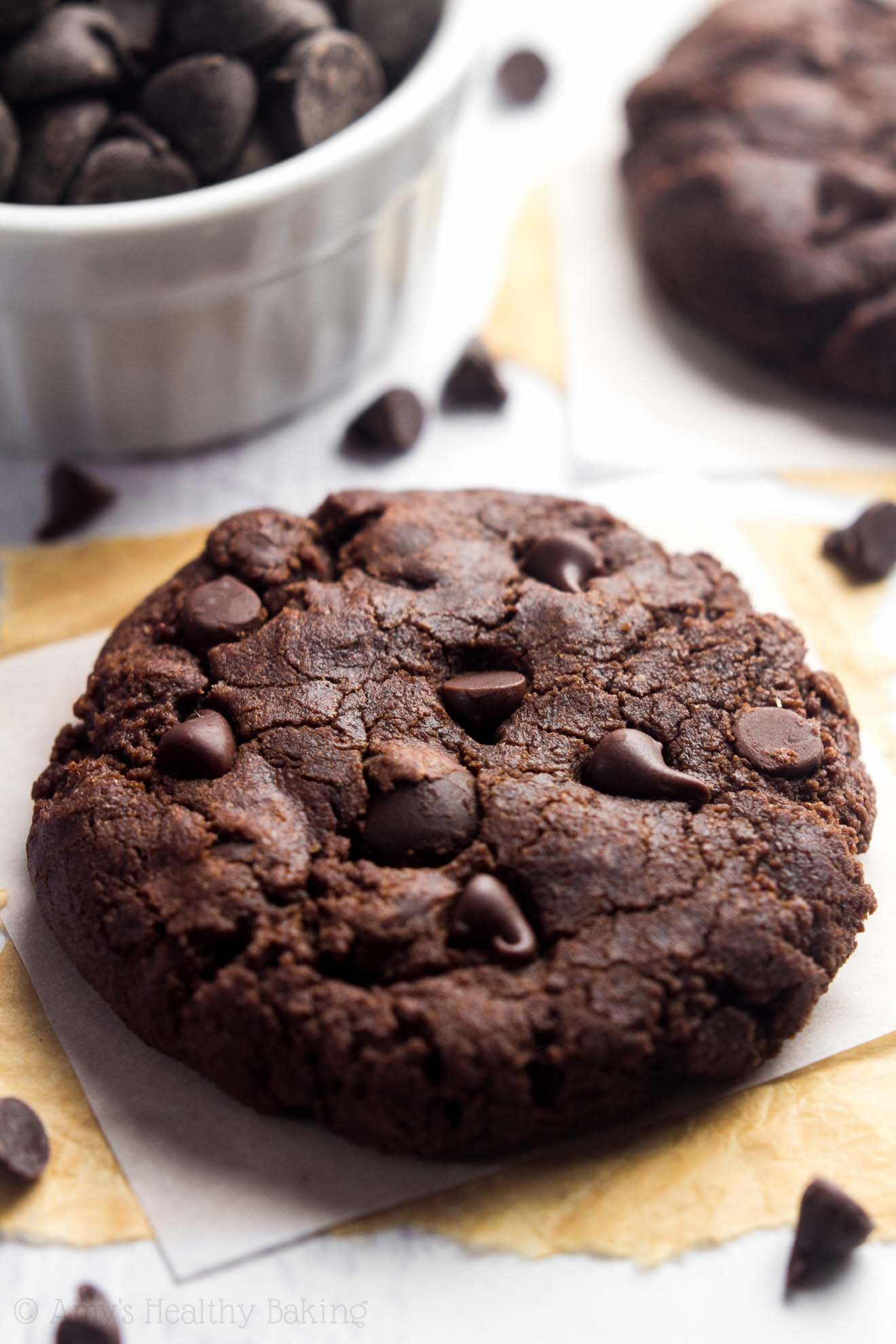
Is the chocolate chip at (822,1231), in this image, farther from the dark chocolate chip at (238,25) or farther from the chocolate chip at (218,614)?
the dark chocolate chip at (238,25)

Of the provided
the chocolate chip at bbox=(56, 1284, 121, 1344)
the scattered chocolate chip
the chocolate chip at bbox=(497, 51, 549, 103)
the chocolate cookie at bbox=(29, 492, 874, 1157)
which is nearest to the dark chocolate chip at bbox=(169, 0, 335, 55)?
the chocolate cookie at bbox=(29, 492, 874, 1157)

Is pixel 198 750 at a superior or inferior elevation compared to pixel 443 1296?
superior

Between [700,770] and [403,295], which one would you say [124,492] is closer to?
[403,295]

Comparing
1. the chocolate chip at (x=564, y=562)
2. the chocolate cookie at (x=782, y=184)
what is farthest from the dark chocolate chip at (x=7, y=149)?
the chocolate cookie at (x=782, y=184)

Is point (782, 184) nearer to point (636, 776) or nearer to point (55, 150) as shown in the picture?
point (55, 150)

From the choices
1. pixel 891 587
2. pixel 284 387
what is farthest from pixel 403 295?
pixel 891 587

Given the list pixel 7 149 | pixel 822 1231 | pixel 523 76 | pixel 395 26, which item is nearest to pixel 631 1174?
pixel 822 1231
